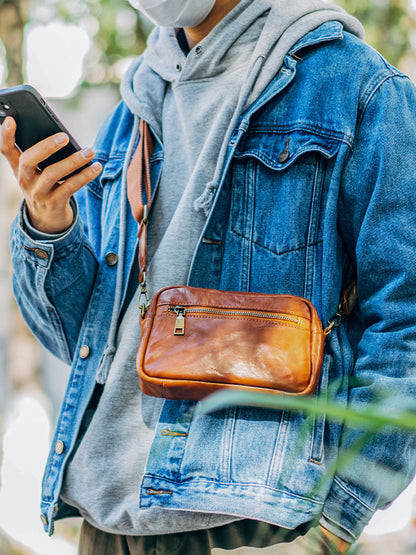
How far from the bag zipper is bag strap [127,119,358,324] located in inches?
3.8

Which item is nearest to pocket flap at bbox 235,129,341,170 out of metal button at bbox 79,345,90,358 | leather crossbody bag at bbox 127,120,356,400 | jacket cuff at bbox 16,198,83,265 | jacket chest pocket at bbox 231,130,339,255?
jacket chest pocket at bbox 231,130,339,255

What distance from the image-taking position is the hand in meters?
1.22

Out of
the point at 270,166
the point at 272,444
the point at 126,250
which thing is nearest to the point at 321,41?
the point at 270,166

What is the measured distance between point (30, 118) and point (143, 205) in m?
0.29

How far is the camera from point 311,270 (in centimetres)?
123

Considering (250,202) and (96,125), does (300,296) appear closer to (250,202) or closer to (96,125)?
(250,202)

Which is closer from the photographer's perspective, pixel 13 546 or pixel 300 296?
pixel 300 296

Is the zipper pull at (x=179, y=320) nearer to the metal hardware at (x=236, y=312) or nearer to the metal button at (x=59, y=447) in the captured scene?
the metal hardware at (x=236, y=312)

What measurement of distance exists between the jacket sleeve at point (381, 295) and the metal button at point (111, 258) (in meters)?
0.54

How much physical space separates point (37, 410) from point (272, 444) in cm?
345

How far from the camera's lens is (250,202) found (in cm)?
128

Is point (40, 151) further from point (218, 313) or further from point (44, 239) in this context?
point (218, 313)

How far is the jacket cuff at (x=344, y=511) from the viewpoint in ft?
3.64

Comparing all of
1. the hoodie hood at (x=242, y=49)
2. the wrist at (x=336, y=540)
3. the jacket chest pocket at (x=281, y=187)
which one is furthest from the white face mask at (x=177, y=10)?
the wrist at (x=336, y=540)
